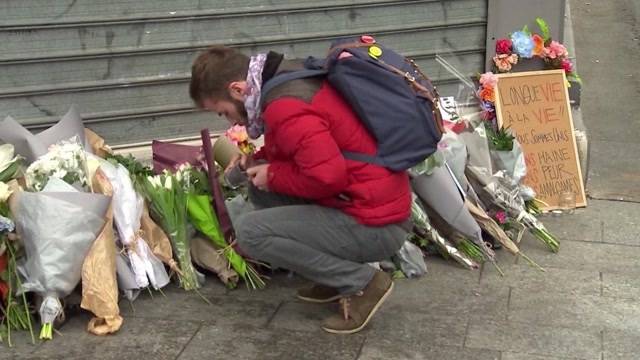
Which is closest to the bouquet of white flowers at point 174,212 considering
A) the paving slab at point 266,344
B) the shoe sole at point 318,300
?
the paving slab at point 266,344

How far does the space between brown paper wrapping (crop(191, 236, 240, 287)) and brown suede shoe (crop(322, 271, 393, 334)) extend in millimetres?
651

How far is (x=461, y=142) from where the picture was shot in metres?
4.63

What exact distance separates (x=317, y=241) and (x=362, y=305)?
42cm

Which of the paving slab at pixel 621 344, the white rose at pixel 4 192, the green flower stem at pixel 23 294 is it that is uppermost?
the white rose at pixel 4 192

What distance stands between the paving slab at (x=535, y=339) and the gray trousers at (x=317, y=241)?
22.0 inches

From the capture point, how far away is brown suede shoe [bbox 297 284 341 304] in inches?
156

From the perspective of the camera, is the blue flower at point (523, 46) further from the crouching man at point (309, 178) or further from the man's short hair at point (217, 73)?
the man's short hair at point (217, 73)

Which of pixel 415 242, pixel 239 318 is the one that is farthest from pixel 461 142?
pixel 239 318

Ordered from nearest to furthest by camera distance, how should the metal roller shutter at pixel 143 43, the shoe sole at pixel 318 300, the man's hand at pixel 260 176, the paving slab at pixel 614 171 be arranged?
1. the man's hand at pixel 260 176
2. the shoe sole at pixel 318 300
3. the metal roller shutter at pixel 143 43
4. the paving slab at pixel 614 171

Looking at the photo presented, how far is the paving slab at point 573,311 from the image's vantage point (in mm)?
3857

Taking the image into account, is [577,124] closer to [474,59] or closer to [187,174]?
[474,59]

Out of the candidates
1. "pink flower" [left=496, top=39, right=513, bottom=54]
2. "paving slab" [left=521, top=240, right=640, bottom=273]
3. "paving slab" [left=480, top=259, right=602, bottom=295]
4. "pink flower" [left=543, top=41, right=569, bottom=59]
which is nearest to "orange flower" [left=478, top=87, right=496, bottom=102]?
"pink flower" [left=496, top=39, right=513, bottom=54]

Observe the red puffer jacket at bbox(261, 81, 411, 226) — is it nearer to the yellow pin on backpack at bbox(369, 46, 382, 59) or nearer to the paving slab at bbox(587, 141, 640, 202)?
the yellow pin on backpack at bbox(369, 46, 382, 59)

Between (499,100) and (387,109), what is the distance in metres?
2.04
